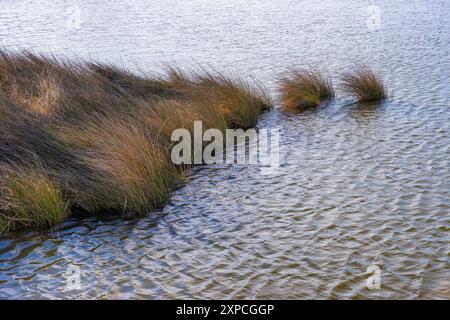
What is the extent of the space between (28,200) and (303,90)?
7.26 metres

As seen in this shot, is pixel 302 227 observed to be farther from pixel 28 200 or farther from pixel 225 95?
pixel 225 95

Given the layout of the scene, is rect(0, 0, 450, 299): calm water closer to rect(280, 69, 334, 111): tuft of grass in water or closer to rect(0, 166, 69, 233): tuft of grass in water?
rect(0, 166, 69, 233): tuft of grass in water

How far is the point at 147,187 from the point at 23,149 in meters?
1.47

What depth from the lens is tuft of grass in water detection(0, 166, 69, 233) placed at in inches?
276

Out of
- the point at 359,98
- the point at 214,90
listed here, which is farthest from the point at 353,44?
the point at 214,90

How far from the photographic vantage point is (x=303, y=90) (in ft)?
42.9

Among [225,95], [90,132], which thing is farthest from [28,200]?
[225,95]

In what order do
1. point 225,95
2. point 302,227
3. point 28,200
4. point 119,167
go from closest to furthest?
point 28,200 < point 302,227 < point 119,167 < point 225,95

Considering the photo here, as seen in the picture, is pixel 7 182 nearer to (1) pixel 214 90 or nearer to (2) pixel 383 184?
(2) pixel 383 184

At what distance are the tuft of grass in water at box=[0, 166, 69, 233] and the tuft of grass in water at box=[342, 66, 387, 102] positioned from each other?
25.1ft

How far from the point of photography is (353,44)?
19125mm

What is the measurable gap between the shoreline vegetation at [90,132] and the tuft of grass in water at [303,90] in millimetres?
1302

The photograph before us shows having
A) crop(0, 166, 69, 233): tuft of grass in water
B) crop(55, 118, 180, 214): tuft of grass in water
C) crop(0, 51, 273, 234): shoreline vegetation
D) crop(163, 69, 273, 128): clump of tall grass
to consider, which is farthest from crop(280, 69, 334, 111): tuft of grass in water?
crop(0, 166, 69, 233): tuft of grass in water

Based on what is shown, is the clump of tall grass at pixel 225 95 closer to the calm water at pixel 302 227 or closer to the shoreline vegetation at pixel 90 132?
the shoreline vegetation at pixel 90 132
